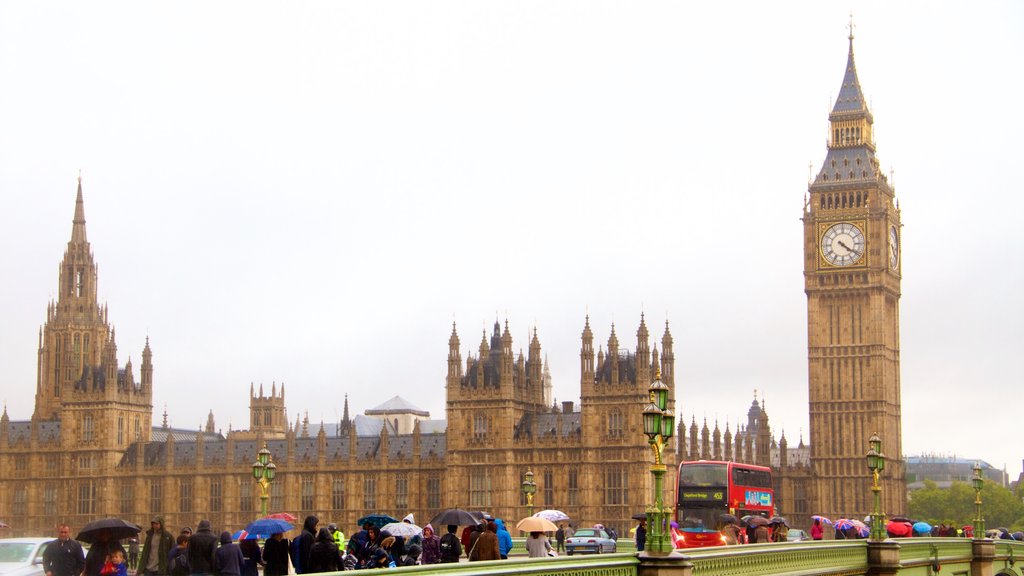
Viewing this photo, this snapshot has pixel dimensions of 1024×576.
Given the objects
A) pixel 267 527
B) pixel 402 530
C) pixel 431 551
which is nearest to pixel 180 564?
pixel 431 551

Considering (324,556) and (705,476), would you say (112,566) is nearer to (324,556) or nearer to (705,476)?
(324,556)

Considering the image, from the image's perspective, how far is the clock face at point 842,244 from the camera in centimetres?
10969

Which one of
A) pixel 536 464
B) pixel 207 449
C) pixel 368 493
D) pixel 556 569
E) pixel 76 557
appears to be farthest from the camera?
pixel 207 449

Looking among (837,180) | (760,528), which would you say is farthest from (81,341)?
(760,528)

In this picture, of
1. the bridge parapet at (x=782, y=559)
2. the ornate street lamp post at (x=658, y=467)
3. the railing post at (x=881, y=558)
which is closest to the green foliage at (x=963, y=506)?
the railing post at (x=881, y=558)

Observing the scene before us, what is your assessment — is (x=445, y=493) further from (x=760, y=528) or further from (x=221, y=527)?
(x=760, y=528)

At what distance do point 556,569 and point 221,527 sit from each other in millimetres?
83688

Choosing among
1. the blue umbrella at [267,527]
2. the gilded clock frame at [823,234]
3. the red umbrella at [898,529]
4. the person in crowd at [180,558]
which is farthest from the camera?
the gilded clock frame at [823,234]

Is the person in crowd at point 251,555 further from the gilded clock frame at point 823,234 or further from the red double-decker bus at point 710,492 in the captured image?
the gilded clock frame at point 823,234

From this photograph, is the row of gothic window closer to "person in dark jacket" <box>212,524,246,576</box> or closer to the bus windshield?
the bus windshield

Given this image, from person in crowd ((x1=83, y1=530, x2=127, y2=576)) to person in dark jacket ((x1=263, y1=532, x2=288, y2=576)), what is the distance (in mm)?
4405

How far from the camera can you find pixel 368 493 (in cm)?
10162

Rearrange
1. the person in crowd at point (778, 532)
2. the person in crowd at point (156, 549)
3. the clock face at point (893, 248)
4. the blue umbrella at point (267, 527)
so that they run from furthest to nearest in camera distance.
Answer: the clock face at point (893, 248) → the person in crowd at point (778, 532) → the blue umbrella at point (267, 527) → the person in crowd at point (156, 549)

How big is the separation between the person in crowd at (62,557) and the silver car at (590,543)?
31.5 metres
